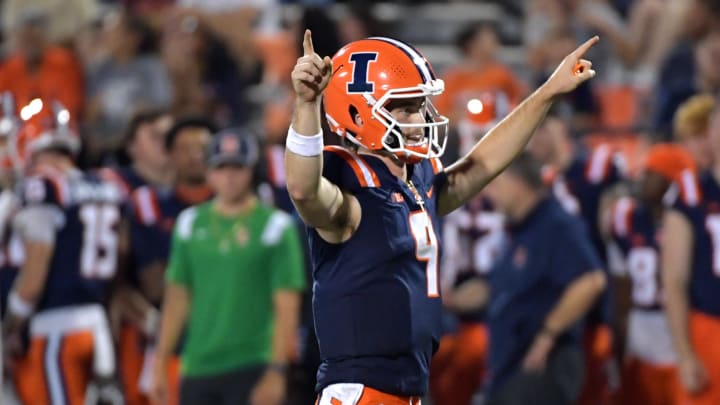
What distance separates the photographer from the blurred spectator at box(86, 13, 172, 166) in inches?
493

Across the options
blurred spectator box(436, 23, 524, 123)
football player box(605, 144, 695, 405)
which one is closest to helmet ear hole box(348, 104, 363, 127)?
football player box(605, 144, 695, 405)

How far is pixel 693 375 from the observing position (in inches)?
306

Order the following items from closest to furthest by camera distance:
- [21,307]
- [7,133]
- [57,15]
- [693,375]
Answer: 1. [7,133]
2. [693,375]
3. [21,307]
4. [57,15]

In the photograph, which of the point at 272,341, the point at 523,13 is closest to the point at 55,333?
the point at 272,341

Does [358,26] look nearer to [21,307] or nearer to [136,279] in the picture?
[136,279]

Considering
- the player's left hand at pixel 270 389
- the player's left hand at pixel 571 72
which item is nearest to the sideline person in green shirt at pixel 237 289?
the player's left hand at pixel 270 389

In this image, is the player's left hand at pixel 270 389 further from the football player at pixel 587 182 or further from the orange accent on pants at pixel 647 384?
the orange accent on pants at pixel 647 384

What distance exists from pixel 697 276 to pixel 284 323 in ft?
7.02

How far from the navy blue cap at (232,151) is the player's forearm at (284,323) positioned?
0.74 meters

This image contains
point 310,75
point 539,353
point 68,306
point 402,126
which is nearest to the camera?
point 310,75

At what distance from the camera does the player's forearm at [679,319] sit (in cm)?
780

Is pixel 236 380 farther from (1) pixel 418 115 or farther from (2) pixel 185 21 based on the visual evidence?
(2) pixel 185 21

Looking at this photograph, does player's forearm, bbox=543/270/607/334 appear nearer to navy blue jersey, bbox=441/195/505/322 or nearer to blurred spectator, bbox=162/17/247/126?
navy blue jersey, bbox=441/195/505/322

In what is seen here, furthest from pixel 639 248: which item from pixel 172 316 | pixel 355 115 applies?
pixel 355 115
